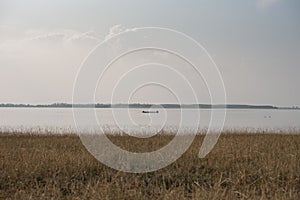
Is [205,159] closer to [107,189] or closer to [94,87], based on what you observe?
[94,87]

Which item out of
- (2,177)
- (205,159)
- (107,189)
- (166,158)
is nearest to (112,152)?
(166,158)

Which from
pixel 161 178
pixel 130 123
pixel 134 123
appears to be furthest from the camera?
pixel 134 123

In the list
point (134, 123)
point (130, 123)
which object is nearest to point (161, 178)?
point (130, 123)

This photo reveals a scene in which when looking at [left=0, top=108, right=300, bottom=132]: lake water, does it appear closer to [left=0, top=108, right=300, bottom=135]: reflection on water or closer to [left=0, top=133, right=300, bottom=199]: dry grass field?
[left=0, top=108, right=300, bottom=135]: reflection on water

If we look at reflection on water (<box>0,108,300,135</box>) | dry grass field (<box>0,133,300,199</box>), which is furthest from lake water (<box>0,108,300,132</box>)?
dry grass field (<box>0,133,300,199</box>)

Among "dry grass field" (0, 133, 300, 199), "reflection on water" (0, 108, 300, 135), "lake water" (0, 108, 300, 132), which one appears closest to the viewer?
"dry grass field" (0, 133, 300, 199)

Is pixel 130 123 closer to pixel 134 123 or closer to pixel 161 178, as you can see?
pixel 134 123

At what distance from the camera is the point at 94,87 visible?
9.19 m

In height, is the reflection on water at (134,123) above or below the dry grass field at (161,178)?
below

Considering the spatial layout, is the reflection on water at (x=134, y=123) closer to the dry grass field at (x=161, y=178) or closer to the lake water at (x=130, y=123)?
the lake water at (x=130, y=123)

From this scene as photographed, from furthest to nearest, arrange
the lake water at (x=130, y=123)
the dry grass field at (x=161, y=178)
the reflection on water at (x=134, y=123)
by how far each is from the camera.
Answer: the lake water at (x=130, y=123) < the reflection on water at (x=134, y=123) < the dry grass field at (x=161, y=178)

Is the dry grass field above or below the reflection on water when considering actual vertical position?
above

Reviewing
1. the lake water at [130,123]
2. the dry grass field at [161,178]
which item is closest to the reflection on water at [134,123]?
the lake water at [130,123]

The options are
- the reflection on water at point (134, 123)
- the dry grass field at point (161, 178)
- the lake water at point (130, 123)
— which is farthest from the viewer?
the lake water at point (130, 123)
